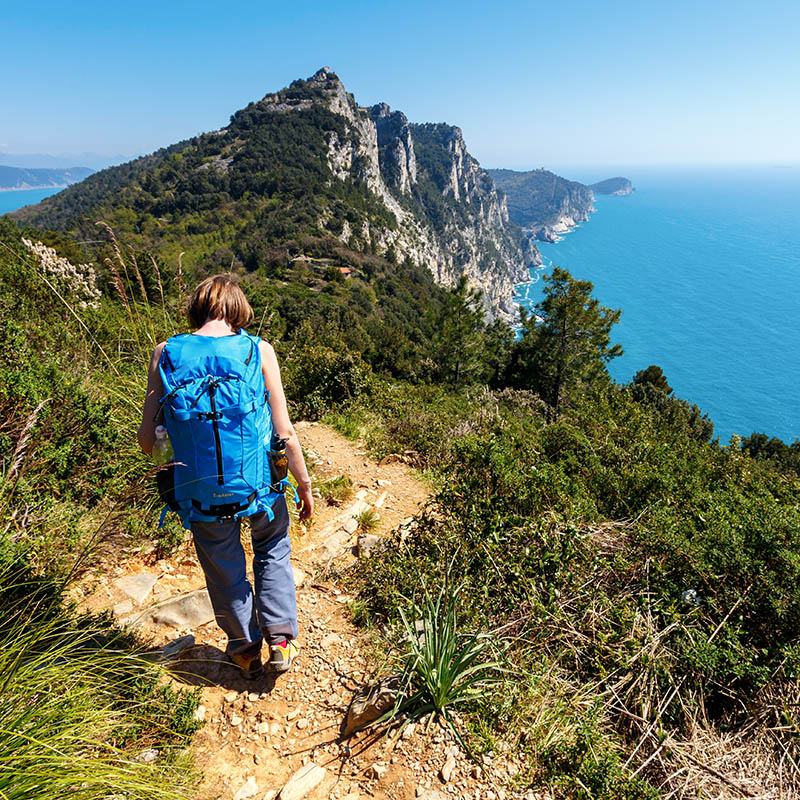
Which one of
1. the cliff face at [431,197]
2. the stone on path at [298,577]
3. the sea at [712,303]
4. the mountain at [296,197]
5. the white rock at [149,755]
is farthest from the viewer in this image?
the cliff face at [431,197]

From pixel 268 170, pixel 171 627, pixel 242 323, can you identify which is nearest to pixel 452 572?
pixel 171 627

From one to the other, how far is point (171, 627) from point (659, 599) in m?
2.86

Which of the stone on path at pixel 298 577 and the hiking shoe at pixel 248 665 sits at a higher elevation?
the hiking shoe at pixel 248 665

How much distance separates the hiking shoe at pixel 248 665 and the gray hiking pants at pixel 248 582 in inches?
1.0

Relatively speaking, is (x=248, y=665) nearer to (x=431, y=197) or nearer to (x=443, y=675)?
(x=443, y=675)

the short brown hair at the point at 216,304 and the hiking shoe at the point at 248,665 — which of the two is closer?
the short brown hair at the point at 216,304

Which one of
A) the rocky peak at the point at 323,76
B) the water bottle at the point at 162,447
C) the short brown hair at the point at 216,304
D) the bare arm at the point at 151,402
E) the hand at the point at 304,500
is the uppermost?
the rocky peak at the point at 323,76

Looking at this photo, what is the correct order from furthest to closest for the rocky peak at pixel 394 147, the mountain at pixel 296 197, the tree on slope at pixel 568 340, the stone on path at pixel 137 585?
the rocky peak at pixel 394 147, the mountain at pixel 296 197, the tree on slope at pixel 568 340, the stone on path at pixel 137 585

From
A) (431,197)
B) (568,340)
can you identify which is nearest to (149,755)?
(568,340)

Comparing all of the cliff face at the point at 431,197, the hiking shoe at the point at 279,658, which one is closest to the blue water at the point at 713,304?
the cliff face at the point at 431,197

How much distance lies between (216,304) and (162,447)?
0.67 metres

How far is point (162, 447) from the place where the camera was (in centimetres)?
195

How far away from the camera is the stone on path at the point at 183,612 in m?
2.58

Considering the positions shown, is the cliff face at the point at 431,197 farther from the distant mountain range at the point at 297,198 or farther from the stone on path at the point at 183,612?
the stone on path at the point at 183,612
